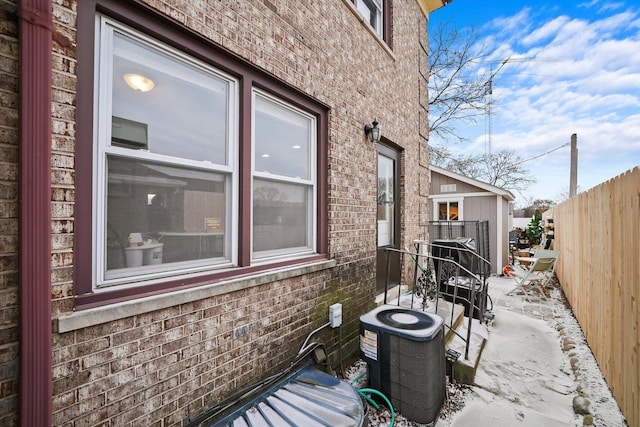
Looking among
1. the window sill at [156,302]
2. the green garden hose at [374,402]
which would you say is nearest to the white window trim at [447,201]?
the green garden hose at [374,402]

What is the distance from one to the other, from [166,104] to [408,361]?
108 inches

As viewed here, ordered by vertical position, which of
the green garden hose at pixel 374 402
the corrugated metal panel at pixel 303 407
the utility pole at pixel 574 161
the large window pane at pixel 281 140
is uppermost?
the utility pole at pixel 574 161

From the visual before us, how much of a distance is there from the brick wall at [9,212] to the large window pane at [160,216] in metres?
0.39

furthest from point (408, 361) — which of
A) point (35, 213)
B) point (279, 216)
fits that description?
point (35, 213)

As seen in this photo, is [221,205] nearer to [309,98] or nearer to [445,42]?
[309,98]

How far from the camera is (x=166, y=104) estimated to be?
1.88 m

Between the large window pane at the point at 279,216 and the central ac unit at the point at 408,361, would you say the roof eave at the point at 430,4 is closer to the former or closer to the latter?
the large window pane at the point at 279,216

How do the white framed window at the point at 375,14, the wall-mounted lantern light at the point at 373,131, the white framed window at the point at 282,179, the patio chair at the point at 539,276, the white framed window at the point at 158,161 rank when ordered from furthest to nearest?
the patio chair at the point at 539,276
the white framed window at the point at 375,14
the wall-mounted lantern light at the point at 373,131
the white framed window at the point at 282,179
the white framed window at the point at 158,161

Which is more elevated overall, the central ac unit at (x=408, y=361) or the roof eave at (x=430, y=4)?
the roof eave at (x=430, y=4)

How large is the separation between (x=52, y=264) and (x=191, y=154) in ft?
3.29

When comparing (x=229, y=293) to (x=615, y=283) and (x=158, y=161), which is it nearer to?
(x=158, y=161)

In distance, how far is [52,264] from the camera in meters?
1.34

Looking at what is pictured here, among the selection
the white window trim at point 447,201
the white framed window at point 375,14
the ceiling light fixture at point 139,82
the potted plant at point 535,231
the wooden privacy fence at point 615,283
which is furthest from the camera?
the potted plant at point 535,231

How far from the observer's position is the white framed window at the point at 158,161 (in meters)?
1.60
